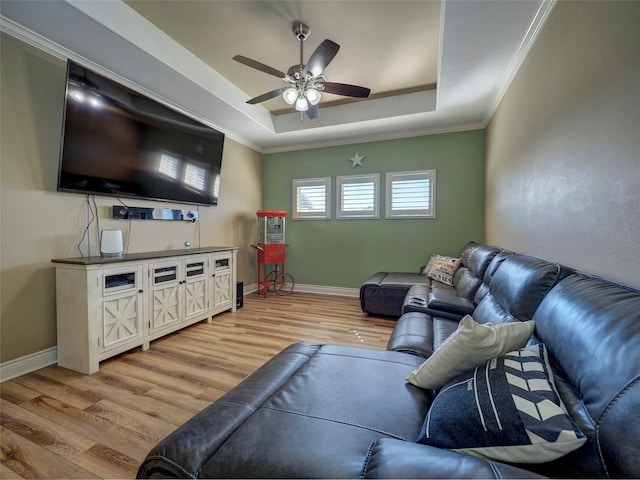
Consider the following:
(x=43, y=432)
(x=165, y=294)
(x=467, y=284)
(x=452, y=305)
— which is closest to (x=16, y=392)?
(x=43, y=432)

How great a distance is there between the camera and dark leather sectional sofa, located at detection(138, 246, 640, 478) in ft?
2.11

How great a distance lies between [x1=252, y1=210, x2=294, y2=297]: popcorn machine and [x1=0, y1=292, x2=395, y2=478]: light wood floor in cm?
158

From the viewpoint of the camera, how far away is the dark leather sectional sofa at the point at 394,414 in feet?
2.11

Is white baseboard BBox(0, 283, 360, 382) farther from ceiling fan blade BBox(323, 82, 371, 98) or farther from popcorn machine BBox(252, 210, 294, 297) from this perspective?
ceiling fan blade BBox(323, 82, 371, 98)

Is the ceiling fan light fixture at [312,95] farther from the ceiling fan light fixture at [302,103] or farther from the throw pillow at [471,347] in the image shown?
the throw pillow at [471,347]

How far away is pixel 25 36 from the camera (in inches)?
83.4

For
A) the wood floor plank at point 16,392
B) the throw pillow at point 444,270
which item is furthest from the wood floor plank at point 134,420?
the throw pillow at point 444,270

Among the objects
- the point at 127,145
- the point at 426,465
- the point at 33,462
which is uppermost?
the point at 127,145

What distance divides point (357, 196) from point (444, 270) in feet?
6.38

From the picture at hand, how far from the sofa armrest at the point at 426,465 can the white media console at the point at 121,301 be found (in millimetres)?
2414

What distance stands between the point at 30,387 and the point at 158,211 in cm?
190

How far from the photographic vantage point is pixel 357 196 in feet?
15.4

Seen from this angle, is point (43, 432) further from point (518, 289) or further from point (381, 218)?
point (381, 218)

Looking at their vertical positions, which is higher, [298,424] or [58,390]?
[298,424]
